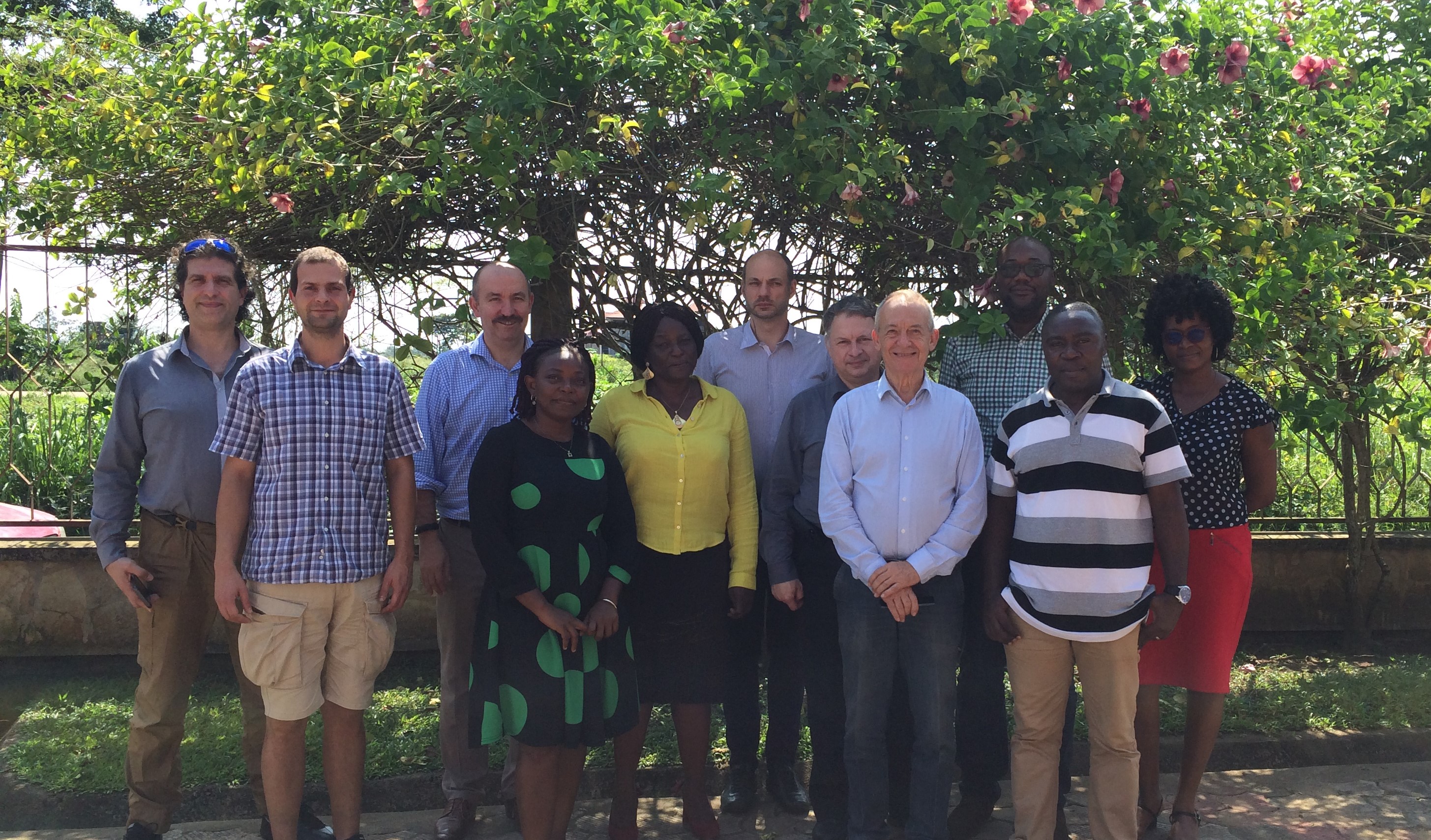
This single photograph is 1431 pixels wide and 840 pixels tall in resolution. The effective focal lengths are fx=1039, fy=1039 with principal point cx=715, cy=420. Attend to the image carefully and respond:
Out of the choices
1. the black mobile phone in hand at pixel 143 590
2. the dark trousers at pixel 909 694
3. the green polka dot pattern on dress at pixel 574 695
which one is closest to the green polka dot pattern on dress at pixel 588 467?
the green polka dot pattern on dress at pixel 574 695

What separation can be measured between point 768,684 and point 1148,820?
141cm

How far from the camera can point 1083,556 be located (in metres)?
3.08

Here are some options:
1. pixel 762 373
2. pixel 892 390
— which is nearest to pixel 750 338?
pixel 762 373

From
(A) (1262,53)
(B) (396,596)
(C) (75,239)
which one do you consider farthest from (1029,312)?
(C) (75,239)

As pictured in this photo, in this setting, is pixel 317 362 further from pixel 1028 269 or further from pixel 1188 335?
pixel 1188 335

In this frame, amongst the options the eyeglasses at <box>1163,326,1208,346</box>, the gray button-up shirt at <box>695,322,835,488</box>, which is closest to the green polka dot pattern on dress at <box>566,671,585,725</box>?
the gray button-up shirt at <box>695,322,835,488</box>

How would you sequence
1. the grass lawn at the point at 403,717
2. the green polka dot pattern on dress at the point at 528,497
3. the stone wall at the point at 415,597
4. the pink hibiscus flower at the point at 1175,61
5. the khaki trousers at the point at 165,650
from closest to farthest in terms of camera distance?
the green polka dot pattern on dress at the point at 528,497 → the khaki trousers at the point at 165,650 → the pink hibiscus flower at the point at 1175,61 → the grass lawn at the point at 403,717 → the stone wall at the point at 415,597

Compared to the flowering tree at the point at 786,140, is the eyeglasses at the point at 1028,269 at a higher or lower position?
lower

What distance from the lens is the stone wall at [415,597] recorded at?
5.42 meters

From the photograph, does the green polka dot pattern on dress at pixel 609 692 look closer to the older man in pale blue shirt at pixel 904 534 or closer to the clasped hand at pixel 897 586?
the older man in pale blue shirt at pixel 904 534

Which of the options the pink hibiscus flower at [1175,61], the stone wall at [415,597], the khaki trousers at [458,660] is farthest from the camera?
the stone wall at [415,597]

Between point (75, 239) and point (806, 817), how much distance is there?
149 inches

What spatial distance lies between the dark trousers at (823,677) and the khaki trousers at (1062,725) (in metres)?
0.48

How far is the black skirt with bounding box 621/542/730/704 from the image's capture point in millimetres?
3455
